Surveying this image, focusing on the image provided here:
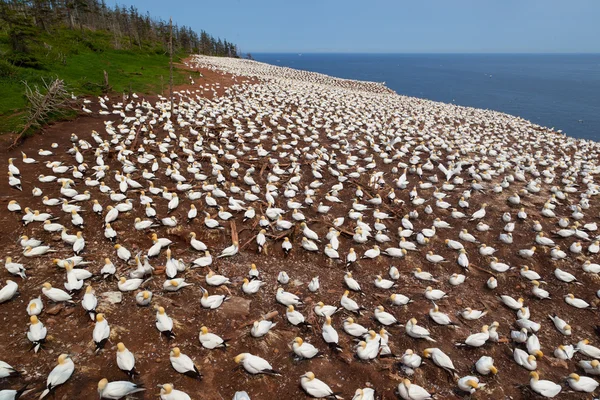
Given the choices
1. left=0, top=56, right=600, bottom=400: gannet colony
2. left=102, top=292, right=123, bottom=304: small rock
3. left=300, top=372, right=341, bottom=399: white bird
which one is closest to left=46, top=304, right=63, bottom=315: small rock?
left=0, top=56, right=600, bottom=400: gannet colony

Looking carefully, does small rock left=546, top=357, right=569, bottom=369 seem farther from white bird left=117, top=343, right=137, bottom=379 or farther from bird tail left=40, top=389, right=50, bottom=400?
bird tail left=40, top=389, right=50, bottom=400

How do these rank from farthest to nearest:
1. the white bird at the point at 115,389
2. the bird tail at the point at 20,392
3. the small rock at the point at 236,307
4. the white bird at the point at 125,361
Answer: the small rock at the point at 236,307, the white bird at the point at 125,361, the white bird at the point at 115,389, the bird tail at the point at 20,392

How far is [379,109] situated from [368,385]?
89.0ft

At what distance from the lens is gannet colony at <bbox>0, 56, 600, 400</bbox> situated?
6.04 m

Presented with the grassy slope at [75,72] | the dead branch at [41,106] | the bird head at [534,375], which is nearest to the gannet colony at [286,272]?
the bird head at [534,375]

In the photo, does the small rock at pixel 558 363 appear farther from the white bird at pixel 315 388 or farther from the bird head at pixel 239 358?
the bird head at pixel 239 358

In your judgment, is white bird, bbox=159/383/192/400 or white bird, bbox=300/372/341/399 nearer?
white bird, bbox=159/383/192/400

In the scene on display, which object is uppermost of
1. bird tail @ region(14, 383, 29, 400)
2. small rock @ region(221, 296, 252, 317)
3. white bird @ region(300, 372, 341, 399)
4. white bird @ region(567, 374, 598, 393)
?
bird tail @ region(14, 383, 29, 400)

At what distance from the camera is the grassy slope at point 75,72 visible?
55.3 feet

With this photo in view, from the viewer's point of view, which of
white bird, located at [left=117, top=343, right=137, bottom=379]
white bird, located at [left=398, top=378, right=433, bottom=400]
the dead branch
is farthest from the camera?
the dead branch

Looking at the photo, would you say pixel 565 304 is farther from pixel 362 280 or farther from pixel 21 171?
pixel 21 171

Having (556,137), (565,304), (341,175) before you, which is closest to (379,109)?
(556,137)

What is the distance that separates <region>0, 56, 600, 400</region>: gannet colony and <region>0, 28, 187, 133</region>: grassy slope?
4090mm

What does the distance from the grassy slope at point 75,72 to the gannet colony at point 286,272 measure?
13.4 ft
